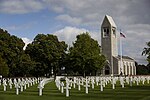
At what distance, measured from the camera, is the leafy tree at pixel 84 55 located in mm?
68688

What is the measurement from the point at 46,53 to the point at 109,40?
3807cm

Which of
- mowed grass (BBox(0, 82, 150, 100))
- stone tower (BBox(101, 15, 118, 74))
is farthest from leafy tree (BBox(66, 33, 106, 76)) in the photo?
mowed grass (BBox(0, 82, 150, 100))

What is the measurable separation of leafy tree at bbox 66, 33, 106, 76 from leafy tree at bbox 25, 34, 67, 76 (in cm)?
729

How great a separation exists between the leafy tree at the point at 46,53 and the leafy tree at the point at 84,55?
7.29 m

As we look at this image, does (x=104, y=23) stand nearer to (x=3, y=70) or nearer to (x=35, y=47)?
(x=35, y=47)

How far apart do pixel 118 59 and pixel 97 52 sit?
39709 mm

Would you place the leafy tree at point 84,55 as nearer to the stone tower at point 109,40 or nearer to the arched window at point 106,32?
the stone tower at point 109,40

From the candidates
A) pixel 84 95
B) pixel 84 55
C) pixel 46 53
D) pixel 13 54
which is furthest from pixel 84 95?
pixel 46 53

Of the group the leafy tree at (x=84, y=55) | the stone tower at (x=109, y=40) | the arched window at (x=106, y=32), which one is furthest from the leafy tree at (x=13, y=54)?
the arched window at (x=106, y=32)

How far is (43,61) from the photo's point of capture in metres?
78.4

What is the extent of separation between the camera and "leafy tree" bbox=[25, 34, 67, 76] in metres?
77.6

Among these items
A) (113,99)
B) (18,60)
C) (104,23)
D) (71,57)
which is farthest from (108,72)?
(113,99)

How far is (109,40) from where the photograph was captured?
365 ft

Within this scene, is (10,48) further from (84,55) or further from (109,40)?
(109,40)
